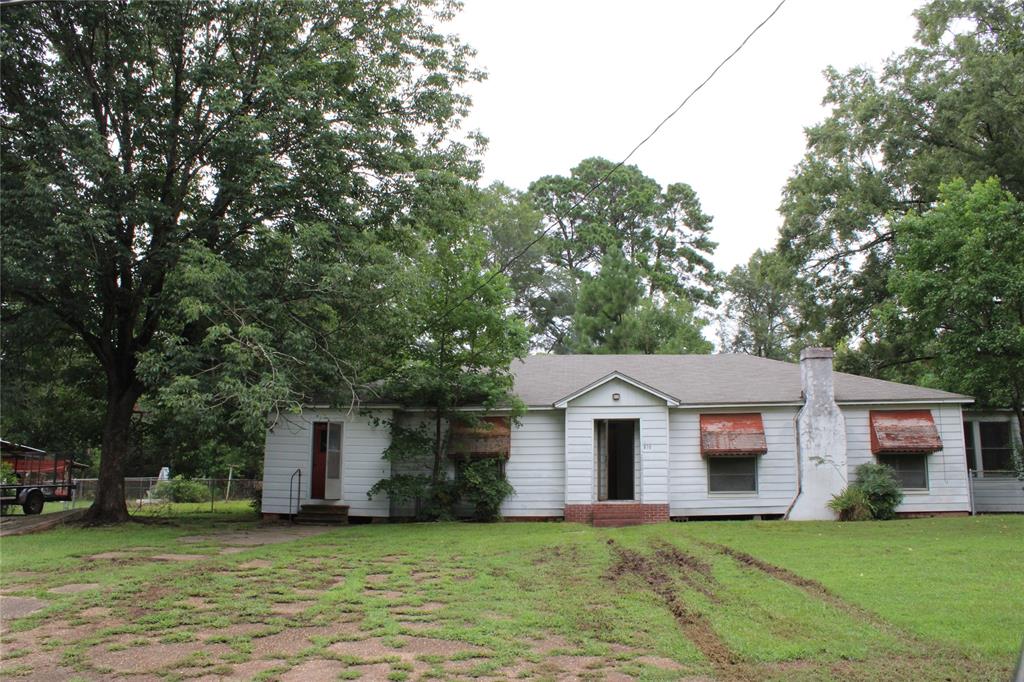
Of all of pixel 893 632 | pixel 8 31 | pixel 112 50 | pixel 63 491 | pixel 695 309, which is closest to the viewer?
pixel 893 632

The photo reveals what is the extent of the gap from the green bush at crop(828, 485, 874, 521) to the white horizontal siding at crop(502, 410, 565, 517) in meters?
6.18

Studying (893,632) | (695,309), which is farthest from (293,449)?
(695,309)

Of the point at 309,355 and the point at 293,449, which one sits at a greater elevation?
the point at 309,355

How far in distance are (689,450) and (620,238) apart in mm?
26915

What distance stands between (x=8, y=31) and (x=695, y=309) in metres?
35.3

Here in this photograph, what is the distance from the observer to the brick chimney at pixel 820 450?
56.8ft

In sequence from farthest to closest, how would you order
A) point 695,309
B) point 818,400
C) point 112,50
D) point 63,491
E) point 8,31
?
point 695,309, point 63,491, point 818,400, point 112,50, point 8,31

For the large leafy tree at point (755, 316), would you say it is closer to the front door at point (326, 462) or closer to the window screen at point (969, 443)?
the window screen at point (969, 443)

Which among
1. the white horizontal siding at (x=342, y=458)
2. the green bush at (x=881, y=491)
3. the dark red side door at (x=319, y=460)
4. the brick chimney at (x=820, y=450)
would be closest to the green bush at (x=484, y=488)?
the white horizontal siding at (x=342, y=458)

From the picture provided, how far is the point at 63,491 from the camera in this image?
73.8ft

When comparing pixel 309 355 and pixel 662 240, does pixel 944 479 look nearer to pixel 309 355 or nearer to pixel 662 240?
pixel 309 355

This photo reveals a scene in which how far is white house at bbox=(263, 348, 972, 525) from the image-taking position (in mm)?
17484

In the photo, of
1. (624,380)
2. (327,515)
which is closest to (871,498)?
(624,380)

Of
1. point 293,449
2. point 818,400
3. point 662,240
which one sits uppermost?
point 662,240
